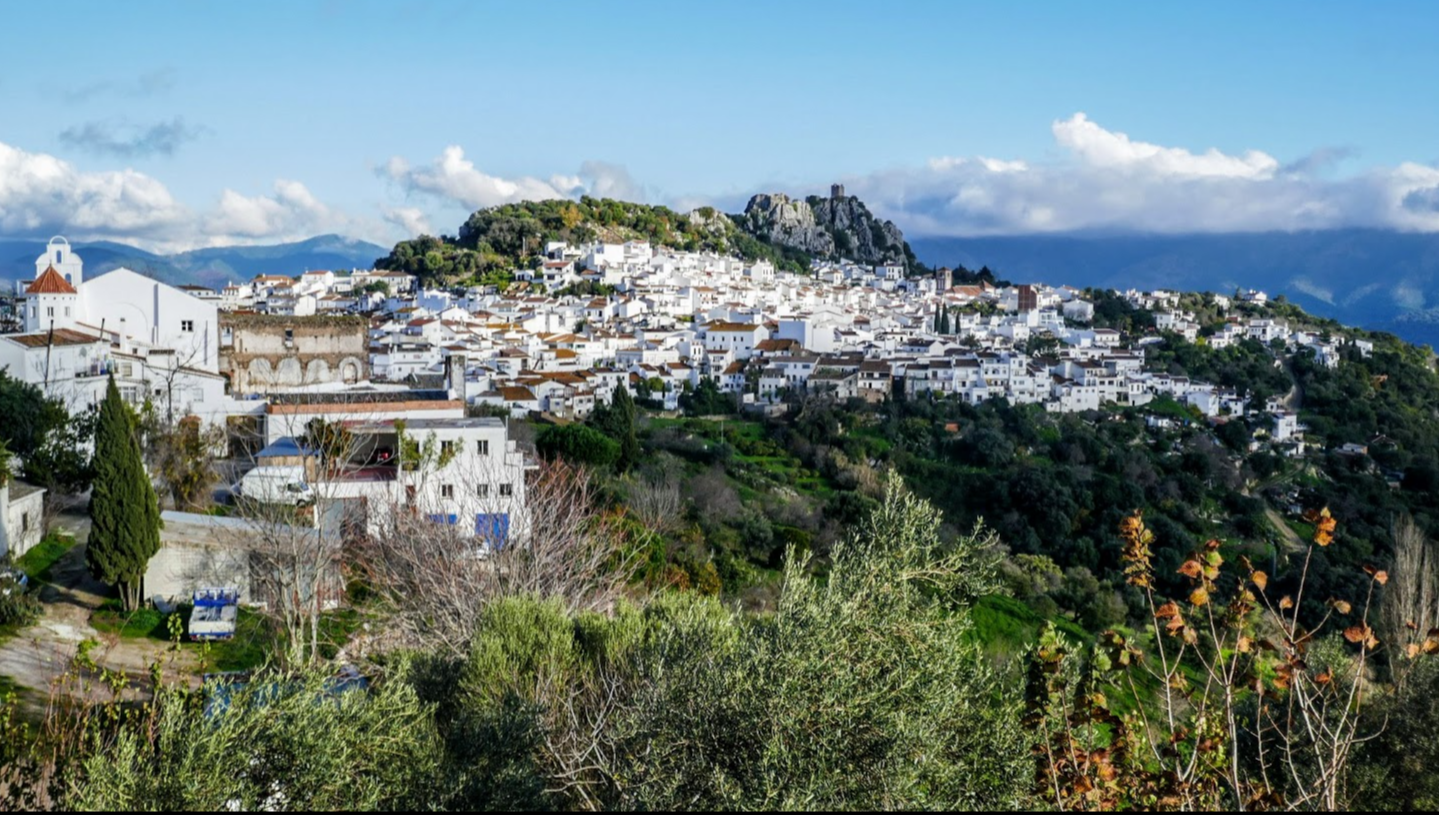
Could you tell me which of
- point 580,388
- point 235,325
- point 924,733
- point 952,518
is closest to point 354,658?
point 924,733

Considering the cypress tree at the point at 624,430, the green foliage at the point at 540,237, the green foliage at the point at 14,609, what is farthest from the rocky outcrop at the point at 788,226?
the green foliage at the point at 14,609

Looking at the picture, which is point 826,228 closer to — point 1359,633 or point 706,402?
point 706,402

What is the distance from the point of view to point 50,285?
94.5 feet

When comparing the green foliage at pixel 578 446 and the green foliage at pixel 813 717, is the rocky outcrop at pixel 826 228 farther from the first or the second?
the green foliage at pixel 813 717

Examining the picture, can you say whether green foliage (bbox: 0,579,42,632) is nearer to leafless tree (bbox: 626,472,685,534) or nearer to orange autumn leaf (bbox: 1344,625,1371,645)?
leafless tree (bbox: 626,472,685,534)

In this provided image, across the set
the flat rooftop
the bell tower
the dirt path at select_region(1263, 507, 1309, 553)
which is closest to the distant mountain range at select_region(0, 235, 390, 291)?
the bell tower

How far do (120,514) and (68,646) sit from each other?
2154 mm

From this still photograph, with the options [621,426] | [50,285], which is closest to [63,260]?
[50,285]

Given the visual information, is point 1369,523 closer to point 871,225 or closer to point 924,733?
point 924,733

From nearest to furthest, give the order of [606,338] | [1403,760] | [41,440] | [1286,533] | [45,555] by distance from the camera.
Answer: [1403,760]
[45,555]
[41,440]
[1286,533]
[606,338]

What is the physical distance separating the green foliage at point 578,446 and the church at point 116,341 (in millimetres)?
7880

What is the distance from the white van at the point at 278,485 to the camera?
17234 millimetres

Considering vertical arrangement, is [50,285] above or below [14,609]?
above

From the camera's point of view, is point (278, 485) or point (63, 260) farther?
point (63, 260)
